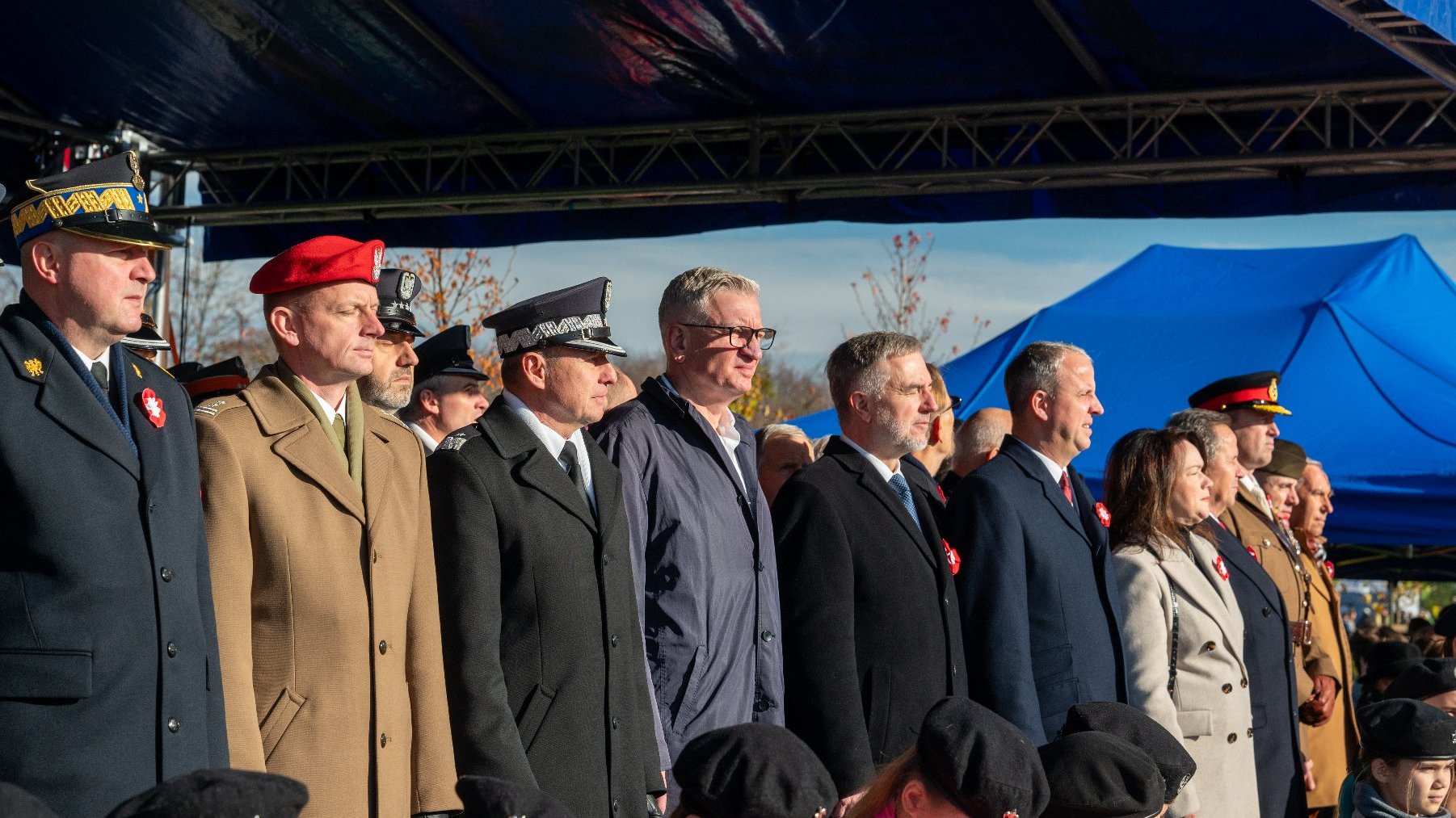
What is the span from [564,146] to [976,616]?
15.7 feet

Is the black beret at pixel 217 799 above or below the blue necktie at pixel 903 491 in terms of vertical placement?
below

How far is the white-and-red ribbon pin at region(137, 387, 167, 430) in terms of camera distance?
2.90 m

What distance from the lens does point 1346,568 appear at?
1453 centimetres

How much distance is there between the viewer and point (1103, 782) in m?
2.95

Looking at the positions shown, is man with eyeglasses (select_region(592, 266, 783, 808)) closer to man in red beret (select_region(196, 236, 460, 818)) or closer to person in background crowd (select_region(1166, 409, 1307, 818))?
man in red beret (select_region(196, 236, 460, 818))

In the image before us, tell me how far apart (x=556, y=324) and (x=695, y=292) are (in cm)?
66

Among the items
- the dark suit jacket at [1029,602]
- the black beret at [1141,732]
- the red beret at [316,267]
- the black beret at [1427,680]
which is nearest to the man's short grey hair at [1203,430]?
the dark suit jacket at [1029,602]

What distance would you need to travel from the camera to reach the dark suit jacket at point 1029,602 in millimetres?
4625

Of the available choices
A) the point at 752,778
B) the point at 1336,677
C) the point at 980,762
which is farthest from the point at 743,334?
the point at 1336,677

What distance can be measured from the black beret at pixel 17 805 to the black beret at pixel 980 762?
1.51m

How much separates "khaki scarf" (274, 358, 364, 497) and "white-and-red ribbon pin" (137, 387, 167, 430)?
1.37 ft

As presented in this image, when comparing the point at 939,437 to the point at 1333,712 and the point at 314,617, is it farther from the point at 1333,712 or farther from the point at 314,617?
the point at 314,617

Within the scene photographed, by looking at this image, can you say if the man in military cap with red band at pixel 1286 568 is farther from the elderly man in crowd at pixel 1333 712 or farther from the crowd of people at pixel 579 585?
the crowd of people at pixel 579 585

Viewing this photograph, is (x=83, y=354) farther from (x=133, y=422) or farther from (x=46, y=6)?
(x=46, y=6)
